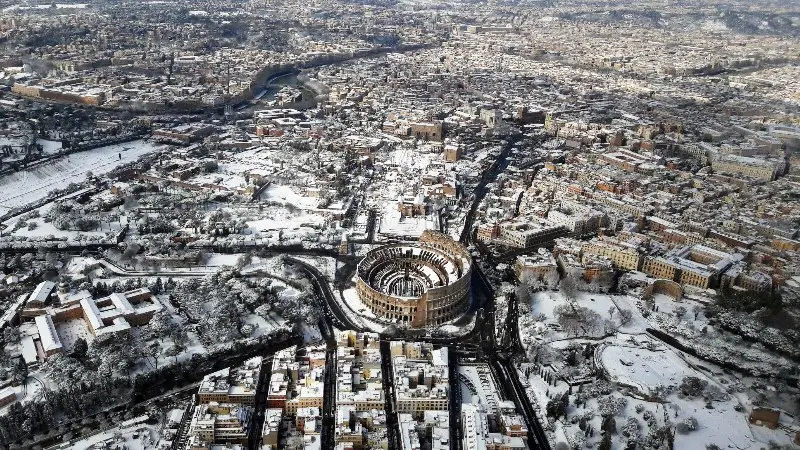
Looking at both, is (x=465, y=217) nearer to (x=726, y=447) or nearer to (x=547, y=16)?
(x=726, y=447)

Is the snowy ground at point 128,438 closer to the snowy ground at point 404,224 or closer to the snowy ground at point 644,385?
the snowy ground at point 644,385

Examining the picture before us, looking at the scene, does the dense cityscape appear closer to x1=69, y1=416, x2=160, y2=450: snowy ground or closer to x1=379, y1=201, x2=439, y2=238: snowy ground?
x1=69, y1=416, x2=160, y2=450: snowy ground

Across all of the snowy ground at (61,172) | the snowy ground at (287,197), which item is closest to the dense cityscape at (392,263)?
the snowy ground at (61,172)

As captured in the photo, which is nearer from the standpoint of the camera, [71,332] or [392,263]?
[71,332]

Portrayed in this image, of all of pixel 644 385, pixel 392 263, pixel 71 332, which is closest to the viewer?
pixel 644 385

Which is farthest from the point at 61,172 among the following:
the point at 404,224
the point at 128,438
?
the point at 128,438

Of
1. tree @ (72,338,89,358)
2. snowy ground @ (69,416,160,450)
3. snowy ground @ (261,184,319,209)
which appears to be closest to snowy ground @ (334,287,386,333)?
snowy ground @ (69,416,160,450)

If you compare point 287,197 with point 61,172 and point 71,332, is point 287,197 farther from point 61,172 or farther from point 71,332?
point 71,332
